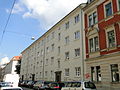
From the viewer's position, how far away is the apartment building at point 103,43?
55.7 ft

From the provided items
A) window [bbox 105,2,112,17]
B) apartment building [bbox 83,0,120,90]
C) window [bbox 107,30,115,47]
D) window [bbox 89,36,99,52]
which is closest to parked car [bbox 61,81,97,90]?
apartment building [bbox 83,0,120,90]

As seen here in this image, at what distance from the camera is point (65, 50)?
28594 mm

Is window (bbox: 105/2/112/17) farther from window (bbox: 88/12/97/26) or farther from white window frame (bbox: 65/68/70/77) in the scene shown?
white window frame (bbox: 65/68/70/77)

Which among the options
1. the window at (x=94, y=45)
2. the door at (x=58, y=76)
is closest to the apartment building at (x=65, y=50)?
the door at (x=58, y=76)

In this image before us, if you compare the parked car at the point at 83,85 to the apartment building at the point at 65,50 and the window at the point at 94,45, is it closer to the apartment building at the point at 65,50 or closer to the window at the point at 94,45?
the window at the point at 94,45

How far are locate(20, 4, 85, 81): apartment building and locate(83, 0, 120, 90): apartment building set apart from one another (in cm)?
198

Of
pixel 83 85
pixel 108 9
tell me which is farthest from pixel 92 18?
pixel 83 85

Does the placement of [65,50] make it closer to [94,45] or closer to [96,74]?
[94,45]

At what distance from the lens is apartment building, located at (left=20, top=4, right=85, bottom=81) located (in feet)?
79.8

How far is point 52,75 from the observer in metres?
33.1

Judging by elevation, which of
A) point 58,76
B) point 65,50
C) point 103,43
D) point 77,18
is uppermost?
point 77,18

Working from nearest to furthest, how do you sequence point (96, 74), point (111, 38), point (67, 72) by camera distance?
point (111, 38) < point (96, 74) < point (67, 72)

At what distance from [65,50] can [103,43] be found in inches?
421

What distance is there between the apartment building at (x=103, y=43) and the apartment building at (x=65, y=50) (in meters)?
1.98
